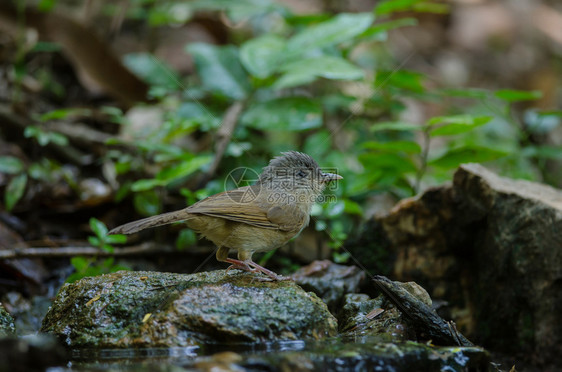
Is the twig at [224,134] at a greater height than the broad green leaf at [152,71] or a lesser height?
lesser

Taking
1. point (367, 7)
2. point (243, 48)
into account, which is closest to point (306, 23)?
point (243, 48)

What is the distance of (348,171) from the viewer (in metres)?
5.47

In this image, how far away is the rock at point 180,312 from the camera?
2934 mm

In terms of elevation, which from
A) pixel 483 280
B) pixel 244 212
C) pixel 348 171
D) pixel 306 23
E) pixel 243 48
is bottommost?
pixel 483 280

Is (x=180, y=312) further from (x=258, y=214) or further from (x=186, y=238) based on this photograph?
(x=186, y=238)

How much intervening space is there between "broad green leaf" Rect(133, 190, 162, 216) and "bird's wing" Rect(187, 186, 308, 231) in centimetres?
126

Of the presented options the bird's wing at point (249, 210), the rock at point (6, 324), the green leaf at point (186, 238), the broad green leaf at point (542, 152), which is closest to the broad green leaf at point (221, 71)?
the green leaf at point (186, 238)

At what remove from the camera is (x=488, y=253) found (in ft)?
14.0

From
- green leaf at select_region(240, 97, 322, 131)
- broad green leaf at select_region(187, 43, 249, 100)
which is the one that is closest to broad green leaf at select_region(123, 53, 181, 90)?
broad green leaf at select_region(187, 43, 249, 100)

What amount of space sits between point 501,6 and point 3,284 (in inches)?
472

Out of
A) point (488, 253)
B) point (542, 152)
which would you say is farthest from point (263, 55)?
point (542, 152)

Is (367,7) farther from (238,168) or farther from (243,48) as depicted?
(238,168)

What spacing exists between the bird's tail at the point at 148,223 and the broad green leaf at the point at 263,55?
7.48 feet

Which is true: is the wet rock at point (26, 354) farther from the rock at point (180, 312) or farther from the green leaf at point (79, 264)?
the green leaf at point (79, 264)
